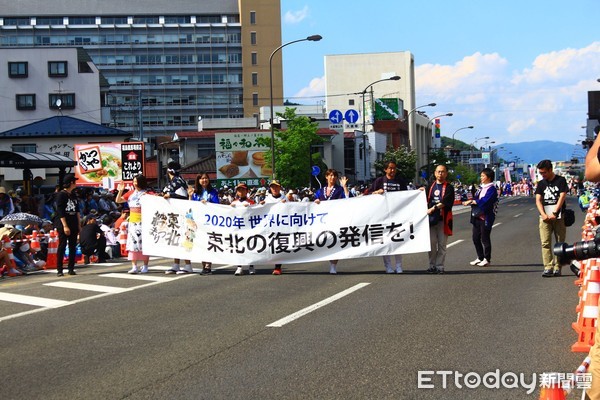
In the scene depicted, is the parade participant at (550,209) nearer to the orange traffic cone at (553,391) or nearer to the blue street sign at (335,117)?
the orange traffic cone at (553,391)

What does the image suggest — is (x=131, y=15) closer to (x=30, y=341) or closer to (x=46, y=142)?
(x=46, y=142)

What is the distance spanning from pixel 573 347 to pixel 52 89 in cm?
7295

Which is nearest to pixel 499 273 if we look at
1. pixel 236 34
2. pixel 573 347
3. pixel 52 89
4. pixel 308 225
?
pixel 308 225

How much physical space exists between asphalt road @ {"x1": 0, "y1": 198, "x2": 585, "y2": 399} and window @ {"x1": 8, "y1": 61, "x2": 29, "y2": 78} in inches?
2550

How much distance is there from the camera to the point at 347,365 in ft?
23.7

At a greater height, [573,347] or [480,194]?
[480,194]

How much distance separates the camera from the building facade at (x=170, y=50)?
124m

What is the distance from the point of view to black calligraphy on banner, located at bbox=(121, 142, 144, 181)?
108ft

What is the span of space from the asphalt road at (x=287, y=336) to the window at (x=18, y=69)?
212 feet

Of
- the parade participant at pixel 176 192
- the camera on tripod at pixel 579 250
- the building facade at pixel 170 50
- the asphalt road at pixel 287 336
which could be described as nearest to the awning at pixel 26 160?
the parade participant at pixel 176 192


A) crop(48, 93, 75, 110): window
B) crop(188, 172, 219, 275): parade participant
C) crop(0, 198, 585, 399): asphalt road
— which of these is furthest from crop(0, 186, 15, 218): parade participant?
crop(48, 93, 75, 110): window

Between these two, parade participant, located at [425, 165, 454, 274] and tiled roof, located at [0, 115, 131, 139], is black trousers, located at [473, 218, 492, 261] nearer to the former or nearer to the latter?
parade participant, located at [425, 165, 454, 274]

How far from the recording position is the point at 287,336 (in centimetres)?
873

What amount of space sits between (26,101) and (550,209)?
2730 inches
